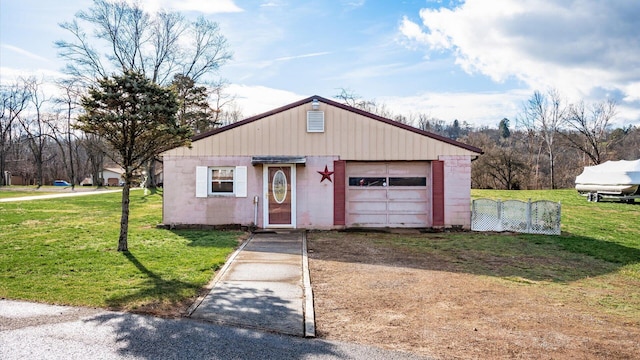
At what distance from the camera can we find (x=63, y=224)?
1424 centimetres

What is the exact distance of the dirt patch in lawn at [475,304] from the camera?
185 inches

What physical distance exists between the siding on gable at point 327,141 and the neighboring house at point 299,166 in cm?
3

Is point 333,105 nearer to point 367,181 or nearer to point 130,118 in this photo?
point 367,181

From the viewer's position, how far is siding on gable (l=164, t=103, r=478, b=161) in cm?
1387

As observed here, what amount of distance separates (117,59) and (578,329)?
111ft

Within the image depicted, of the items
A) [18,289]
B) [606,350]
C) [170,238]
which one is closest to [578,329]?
[606,350]

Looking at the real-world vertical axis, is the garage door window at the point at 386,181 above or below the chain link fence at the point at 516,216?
above

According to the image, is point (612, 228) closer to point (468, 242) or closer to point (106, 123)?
point (468, 242)

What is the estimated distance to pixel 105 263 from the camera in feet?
27.1

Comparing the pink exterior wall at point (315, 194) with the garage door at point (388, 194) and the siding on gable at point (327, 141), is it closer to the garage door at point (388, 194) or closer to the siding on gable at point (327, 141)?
the siding on gable at point (327, 141)

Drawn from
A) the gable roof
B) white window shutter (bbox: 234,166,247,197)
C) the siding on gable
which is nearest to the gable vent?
the siding on gable

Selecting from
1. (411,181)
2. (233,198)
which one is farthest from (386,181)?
(233,198)

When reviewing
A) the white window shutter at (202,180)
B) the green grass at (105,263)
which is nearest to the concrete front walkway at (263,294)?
the green grass at (105,263)

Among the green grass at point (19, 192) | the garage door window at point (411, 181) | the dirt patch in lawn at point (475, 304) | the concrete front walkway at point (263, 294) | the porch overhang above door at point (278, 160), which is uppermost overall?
the porch overhang above door at point (278, 160)
